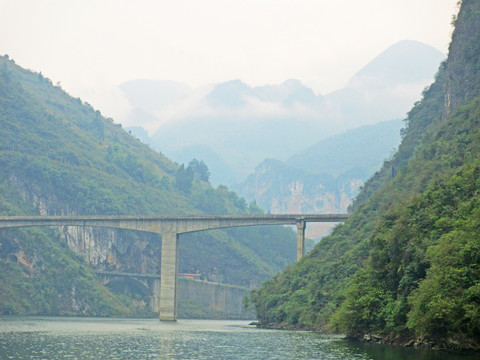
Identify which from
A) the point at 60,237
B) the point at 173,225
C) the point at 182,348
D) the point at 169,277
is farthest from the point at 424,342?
the point at 60,237

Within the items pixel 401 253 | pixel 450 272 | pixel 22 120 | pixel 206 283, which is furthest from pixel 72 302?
pixel 450 272

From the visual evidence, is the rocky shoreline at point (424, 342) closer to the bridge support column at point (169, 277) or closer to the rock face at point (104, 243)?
the bridge support column at point (169, 277)

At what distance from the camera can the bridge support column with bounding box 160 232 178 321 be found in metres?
128

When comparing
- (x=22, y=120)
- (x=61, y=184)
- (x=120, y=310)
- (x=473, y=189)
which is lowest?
(x=120, y=310)

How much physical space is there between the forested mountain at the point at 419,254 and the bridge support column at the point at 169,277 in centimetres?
1227

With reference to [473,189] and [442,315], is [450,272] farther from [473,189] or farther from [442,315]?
[473,189]

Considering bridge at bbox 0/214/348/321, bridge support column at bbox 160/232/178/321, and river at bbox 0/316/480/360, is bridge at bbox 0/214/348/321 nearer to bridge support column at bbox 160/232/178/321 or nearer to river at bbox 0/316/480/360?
bridge support column at bbox 160/232/178/321

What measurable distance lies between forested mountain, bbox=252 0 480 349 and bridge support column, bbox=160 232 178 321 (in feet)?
40.3

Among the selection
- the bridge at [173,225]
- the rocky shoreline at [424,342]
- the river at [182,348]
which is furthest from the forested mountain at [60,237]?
the rocky shoreline at [424,342]

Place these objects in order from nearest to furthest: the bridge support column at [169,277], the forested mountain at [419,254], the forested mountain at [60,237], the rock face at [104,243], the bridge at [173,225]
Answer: the forested mountain at [419,254], the bridge at [173,225], the bridge support column at [169,277], the forested mountain at [60,237], the rock face at [104,243]

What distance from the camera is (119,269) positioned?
589 feet

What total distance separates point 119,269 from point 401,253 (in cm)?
11754

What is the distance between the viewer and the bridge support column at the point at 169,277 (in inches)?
5049

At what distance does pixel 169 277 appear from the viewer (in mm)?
129125
